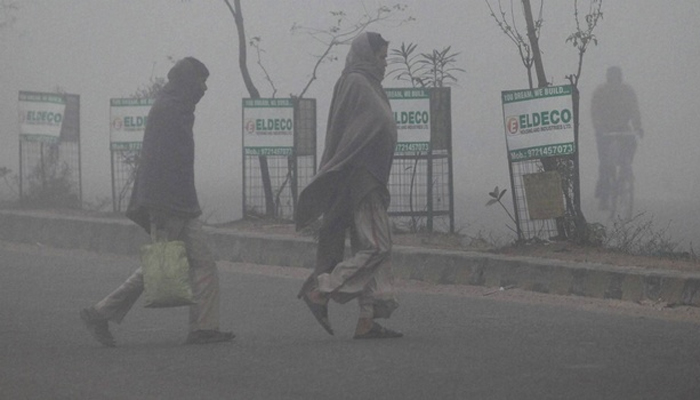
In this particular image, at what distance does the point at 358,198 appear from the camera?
9570mm

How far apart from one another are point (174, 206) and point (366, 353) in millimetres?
1477

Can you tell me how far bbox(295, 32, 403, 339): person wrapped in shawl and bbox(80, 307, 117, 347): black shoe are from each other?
1.19 metres

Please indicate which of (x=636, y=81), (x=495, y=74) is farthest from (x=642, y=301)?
(x=495, y=74)

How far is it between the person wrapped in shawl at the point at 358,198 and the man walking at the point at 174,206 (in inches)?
25.3

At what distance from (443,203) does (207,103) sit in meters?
9.72

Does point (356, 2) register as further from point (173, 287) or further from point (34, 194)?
point (173, 287)

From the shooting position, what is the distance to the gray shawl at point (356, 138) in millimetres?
9656

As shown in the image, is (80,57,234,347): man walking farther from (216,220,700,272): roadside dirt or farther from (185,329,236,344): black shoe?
(216,220,700,272): roadside dirt

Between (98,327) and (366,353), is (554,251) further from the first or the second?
(98,327)

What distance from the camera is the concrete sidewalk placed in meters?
11.5

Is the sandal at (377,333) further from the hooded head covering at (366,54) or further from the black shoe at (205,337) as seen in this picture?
the hooded head covering at (366,54)

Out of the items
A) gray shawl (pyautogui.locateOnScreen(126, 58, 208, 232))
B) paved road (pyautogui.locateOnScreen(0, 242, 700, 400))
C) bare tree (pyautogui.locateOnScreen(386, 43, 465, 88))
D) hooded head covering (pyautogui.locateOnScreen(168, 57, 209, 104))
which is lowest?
paved road (pyautogui.locateOnScreen(0, 242, 700, 400))

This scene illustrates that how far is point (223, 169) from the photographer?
24938mm

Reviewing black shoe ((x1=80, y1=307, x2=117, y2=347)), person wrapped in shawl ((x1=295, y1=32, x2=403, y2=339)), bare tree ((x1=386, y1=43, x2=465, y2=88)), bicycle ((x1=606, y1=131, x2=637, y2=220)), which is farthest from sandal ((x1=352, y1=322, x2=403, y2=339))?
bicycle ((x1=606, y1=131, x2=637, y2=220))
